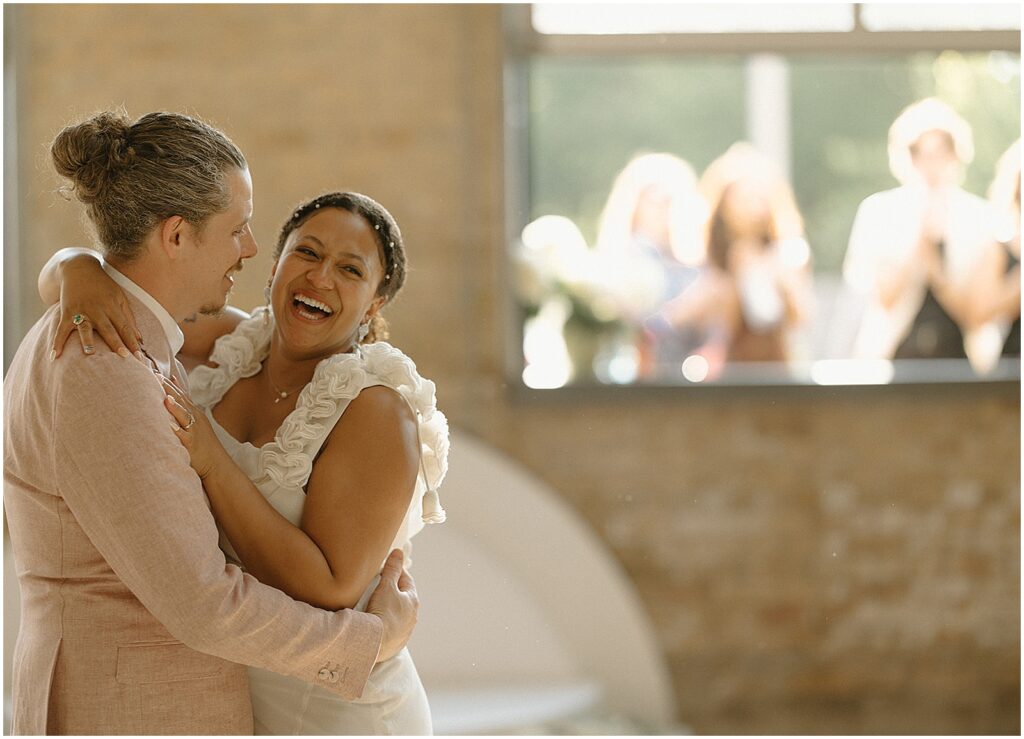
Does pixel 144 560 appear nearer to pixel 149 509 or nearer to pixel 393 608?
pixel 149 509

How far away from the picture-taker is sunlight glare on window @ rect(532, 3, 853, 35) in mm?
3848

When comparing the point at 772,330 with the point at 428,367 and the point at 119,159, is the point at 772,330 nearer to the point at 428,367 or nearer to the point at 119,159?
the point at 428,367

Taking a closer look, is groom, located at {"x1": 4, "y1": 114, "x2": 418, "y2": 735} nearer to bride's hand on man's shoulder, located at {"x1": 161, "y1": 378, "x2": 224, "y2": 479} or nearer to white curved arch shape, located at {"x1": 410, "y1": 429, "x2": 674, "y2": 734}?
bride's hand on man's shoulder, located at {"x1": 161, "y1": 378, "x2": 224, "y2": 479}

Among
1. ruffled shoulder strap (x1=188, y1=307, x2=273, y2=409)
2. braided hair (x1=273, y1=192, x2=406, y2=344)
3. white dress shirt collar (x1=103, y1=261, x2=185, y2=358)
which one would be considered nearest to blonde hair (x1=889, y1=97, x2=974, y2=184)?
braided hair (x1=273, y1=192, x2=406, y2=344)

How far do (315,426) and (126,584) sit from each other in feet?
0.90

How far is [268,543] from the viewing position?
1.28 metres

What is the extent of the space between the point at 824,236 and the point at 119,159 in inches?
121

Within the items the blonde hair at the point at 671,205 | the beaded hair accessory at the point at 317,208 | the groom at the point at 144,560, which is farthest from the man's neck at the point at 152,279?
the blonde hair at the point at 671,205

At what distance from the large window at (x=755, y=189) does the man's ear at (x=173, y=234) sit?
245cm

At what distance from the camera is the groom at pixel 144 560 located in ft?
3.94

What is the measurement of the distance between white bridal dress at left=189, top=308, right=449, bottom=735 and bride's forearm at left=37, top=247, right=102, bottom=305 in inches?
8.6

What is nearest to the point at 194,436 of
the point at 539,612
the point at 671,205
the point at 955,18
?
→ the point at 539,612

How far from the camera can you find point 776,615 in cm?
374

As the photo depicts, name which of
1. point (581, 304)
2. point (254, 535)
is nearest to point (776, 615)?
point (581, 304)
